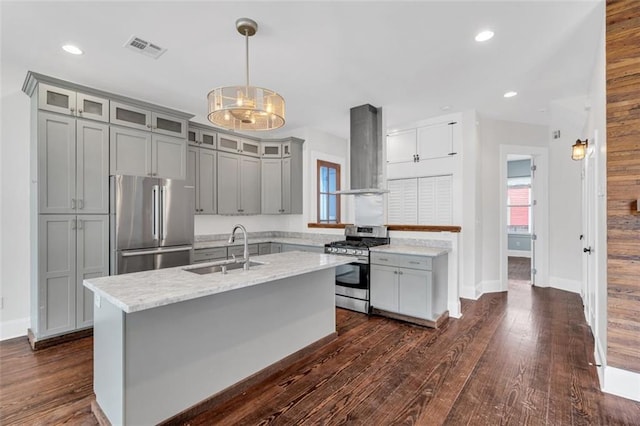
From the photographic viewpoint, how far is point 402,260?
12.2ft

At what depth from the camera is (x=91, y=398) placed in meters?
2.23

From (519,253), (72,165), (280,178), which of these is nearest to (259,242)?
(280,178)

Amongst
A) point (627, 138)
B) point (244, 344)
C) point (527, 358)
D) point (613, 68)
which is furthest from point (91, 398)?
point (613, 68)

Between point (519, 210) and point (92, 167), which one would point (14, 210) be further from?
point (519, 210)

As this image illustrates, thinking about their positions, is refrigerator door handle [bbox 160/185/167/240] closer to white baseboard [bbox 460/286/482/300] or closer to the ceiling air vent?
the ceiling air vent

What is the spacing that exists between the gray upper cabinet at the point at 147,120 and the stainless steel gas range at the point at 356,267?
261 centimetres

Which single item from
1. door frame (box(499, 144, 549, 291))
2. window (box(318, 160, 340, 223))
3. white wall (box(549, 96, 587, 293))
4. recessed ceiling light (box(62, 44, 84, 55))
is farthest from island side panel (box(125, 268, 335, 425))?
white wall (box(549, 96, 587, 293))

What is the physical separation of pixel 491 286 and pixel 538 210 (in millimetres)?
1618

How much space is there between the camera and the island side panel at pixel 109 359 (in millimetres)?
1742

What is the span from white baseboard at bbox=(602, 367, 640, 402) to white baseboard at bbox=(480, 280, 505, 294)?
2.79m

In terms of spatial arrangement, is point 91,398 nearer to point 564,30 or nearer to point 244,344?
point 244,344

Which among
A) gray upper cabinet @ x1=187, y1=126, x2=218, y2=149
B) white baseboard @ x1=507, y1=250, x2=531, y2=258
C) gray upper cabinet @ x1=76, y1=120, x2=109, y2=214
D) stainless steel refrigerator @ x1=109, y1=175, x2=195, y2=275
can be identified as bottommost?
white baseboard @ x1=507, y1=250, x2=531, y2=258

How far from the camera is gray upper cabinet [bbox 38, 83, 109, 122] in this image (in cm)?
309

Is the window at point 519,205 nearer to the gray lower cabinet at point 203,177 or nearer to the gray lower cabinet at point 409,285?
the gray lower cabinet at point 409,285
